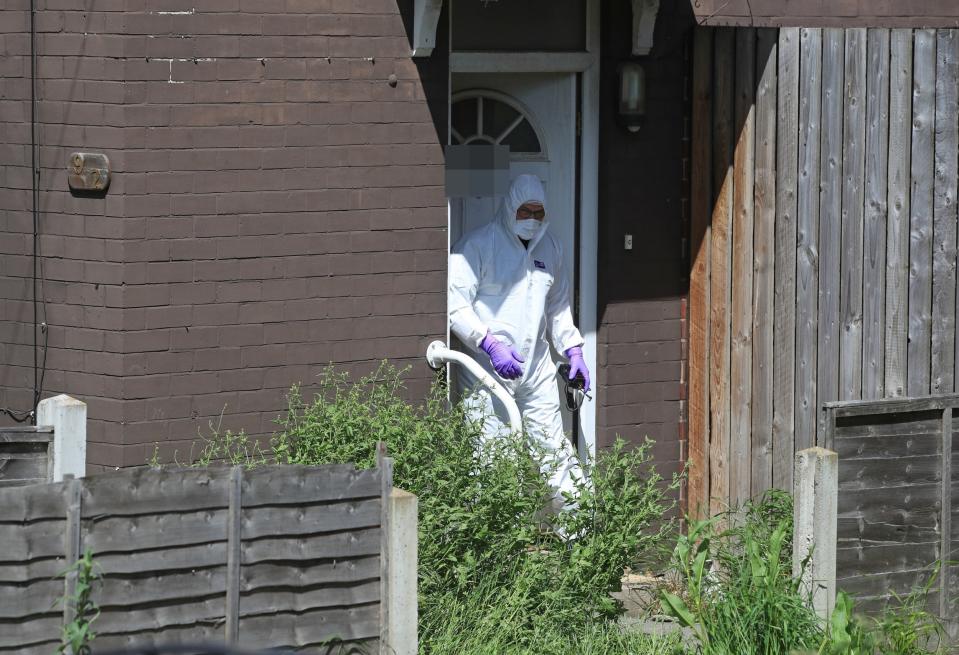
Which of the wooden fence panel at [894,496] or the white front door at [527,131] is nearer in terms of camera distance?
the wooden fence panel at [894,496]

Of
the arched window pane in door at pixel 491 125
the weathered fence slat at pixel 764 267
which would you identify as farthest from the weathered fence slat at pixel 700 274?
the arched window pane in door at pixel 491 125

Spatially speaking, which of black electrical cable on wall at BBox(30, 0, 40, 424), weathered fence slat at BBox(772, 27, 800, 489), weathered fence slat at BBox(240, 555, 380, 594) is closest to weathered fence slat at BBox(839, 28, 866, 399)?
weathered fence slat at BBox(772, 27, 800, 489)

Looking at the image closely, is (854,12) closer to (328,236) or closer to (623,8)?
(623,8)

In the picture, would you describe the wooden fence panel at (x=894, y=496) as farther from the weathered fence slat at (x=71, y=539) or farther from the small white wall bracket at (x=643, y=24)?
the weathered fence slat at (x=71, y=539)

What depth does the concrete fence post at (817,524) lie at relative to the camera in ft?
19.1

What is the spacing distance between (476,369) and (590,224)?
48.2 inches

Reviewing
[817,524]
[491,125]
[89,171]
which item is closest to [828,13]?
[491,125]

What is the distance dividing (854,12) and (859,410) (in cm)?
310

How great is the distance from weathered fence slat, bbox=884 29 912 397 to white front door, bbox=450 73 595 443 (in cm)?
161

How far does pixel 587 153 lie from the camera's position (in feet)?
25.5

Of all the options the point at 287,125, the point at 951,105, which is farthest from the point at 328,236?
the point at 951,105

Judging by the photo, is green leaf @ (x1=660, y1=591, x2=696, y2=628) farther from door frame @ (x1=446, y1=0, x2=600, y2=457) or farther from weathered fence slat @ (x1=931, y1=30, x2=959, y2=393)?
weathered fence slat @ (x1=931, y1=30, x2=959, y2=393)

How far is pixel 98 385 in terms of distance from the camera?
670 centimetres

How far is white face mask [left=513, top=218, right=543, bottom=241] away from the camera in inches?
291
